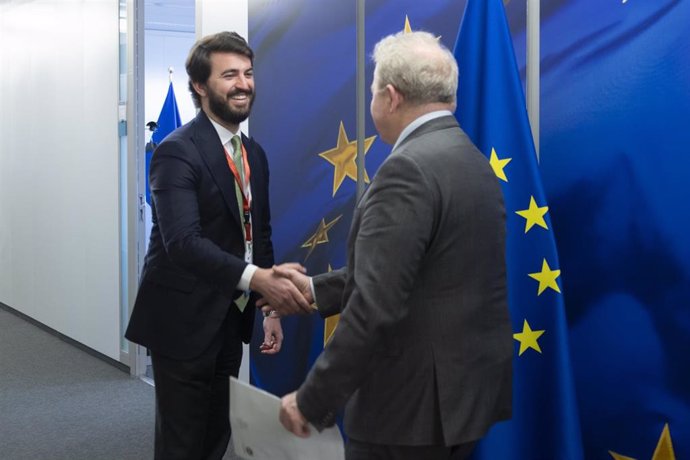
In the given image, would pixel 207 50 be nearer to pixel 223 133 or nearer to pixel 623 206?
pixel 223 133

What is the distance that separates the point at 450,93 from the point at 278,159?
1.93 meters

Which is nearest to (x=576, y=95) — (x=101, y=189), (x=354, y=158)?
(x=354, y=158)

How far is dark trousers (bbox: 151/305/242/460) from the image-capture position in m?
2.28

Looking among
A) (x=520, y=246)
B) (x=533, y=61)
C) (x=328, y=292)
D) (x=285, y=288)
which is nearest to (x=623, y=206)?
(x=520, y=246)

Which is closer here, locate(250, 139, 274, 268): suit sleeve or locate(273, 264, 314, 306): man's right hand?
locate(273, 264, 314, 306): man's right hand

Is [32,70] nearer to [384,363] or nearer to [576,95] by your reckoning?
[576,95]

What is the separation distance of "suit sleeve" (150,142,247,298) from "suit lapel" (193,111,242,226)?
0.05 metres

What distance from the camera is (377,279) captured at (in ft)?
4.57

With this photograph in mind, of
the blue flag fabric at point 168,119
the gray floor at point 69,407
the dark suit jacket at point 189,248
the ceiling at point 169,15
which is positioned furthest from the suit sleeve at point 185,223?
the ceiling at point 169,15

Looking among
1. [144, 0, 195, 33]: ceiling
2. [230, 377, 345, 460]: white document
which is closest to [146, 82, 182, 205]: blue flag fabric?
[144, 0, 195, 33]: ceiling

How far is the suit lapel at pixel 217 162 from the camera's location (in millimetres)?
2236

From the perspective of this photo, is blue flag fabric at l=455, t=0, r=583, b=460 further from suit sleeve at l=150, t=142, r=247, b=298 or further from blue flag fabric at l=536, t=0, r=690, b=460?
suit sleeve at l=150, t=142, r=247, b=298

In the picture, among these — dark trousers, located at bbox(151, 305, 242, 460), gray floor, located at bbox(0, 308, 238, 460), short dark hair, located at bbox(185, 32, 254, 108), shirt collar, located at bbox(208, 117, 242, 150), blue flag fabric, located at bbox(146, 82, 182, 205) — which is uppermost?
blue flag fabric, located at bbox(146, 82, 182, 205)

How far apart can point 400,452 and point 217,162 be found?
109 centimetres
